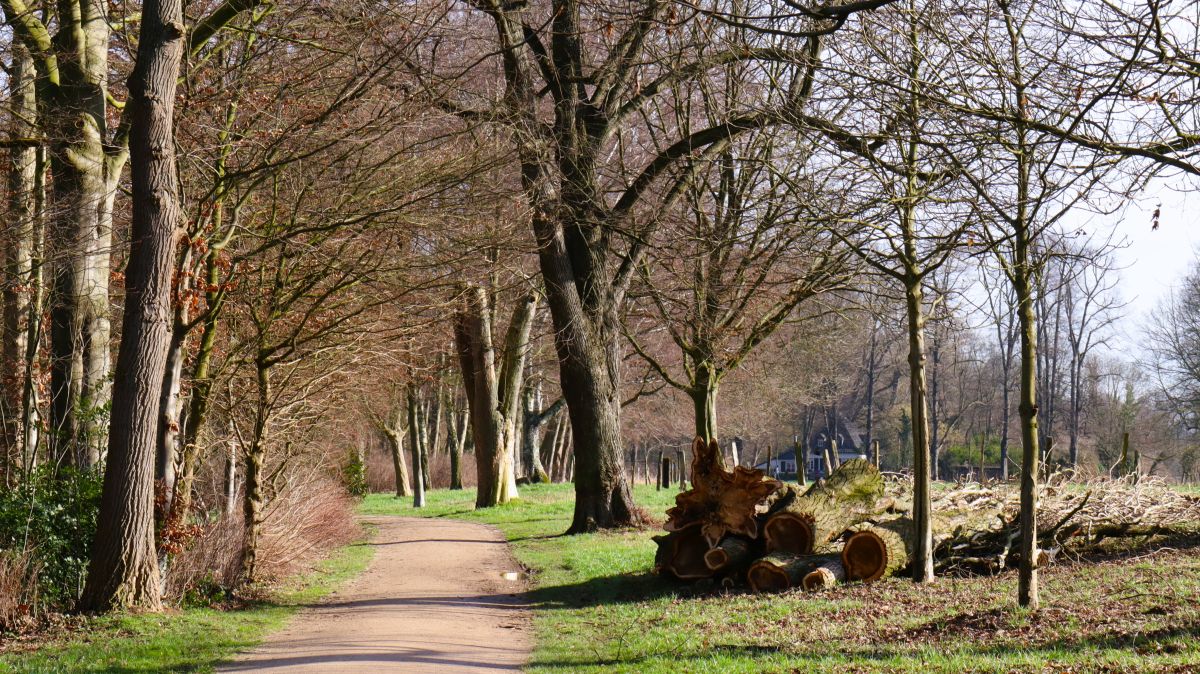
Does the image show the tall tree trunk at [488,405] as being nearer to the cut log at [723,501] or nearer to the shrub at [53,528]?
the cut log at [723,501]

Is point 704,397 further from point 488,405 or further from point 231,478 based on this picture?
point 231,478

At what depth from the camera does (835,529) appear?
12156 millimetres

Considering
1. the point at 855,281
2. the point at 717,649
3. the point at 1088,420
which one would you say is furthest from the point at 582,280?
the point at 1088,420

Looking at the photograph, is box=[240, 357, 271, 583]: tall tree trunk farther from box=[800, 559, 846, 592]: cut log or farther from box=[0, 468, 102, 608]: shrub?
box=[800, 559, 846, 592]: cut log

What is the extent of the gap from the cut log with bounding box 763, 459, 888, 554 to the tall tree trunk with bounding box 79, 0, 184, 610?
22.2ft

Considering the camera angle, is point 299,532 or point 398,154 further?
point 299,532

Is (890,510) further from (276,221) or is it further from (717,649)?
(276,221)

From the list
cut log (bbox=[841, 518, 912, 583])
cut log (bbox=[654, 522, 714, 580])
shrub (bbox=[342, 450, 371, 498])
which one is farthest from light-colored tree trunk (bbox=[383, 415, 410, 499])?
cut log (bbox=[841, 518, 912, 583])

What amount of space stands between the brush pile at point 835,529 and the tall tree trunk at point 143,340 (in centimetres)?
574

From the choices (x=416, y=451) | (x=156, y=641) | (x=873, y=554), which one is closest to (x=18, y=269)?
(x=156, y=641)

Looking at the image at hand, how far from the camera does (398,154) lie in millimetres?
12820

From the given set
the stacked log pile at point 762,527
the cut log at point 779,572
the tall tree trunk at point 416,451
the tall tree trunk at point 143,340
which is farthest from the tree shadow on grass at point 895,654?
the tall tree trunk at point 416,451

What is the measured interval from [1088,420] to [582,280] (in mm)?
57188

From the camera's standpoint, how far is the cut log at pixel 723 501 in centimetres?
1223
